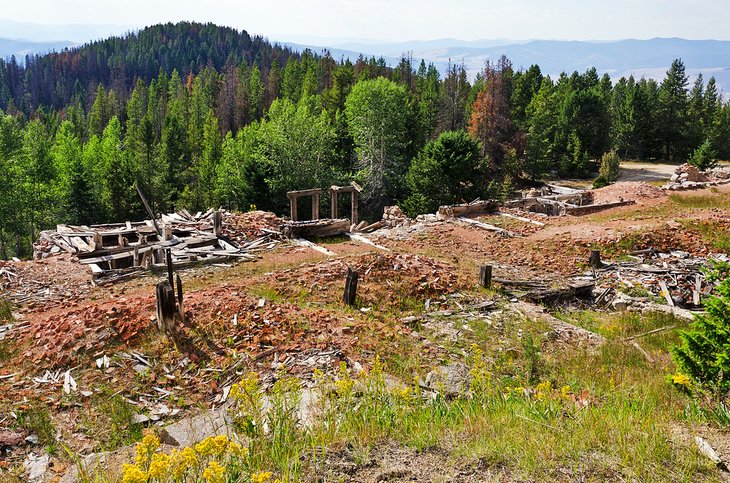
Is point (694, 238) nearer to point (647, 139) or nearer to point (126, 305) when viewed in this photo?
point (126, 305)

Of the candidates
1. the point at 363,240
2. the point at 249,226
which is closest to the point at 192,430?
the point at 363,240

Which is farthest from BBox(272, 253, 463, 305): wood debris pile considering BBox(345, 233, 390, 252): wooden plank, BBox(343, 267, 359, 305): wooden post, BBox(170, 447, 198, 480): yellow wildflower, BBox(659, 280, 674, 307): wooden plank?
BBox(170, 447, 198, 480): yellow wildflower

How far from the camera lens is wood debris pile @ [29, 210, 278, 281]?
1981cm

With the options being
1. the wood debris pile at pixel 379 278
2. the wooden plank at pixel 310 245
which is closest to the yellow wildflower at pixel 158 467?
the wood debris pile at pixel 379 278

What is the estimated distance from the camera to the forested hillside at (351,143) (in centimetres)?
4275

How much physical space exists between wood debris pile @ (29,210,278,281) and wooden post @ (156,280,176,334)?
26.8 feet

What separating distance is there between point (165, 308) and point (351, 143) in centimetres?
4583

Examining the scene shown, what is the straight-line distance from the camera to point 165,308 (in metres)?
10.6

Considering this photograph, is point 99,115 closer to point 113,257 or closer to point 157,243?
point 157,243

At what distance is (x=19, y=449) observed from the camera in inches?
291

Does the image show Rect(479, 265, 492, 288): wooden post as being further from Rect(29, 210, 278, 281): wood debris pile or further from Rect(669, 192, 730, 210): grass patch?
Rect(669, 192, 730, 210): grass patch

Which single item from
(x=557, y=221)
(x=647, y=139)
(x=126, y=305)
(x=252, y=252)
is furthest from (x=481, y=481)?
(x=647, y=139)

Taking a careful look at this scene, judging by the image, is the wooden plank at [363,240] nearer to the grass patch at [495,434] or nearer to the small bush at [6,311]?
the small bush at [6,311]

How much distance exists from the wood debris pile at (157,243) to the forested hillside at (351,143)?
11.1 metres
